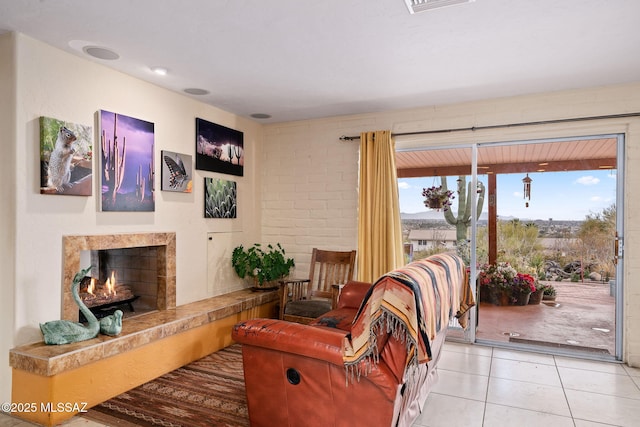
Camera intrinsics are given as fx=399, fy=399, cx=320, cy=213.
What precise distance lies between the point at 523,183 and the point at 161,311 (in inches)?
150

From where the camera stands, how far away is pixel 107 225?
3.21 meters

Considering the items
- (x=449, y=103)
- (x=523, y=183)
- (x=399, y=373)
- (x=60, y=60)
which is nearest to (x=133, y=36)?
(x=60, y=60)

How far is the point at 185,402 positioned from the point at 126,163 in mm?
1955

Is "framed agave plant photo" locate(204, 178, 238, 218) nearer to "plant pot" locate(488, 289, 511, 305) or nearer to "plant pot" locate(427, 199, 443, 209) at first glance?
"plant pot" locate(427, 199, 443, 209)

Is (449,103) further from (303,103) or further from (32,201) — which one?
(32,201)

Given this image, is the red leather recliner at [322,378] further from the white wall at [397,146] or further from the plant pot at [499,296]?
the white wall at [397,146]

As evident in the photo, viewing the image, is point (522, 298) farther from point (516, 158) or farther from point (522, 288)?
point (516, 158)

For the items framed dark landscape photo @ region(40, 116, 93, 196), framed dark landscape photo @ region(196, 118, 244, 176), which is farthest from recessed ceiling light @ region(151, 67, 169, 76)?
framed dark landscape photo @ region(196, 118, 244, 176)

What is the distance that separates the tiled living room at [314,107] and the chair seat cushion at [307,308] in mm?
755

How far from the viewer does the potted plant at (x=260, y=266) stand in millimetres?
4535

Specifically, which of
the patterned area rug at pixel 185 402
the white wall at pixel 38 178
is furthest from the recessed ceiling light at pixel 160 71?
the patterned area rug at pixel 185 402

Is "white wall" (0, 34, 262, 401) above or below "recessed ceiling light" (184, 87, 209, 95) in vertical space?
below

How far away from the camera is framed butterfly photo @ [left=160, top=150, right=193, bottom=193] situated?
12.3 feet

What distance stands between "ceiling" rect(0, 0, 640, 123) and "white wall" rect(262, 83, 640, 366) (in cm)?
20
